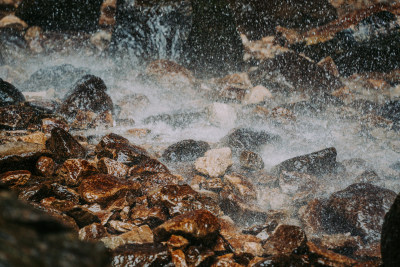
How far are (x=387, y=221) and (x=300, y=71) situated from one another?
8166 mm

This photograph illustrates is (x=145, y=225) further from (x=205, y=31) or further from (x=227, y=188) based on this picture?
(x=205, y=31)

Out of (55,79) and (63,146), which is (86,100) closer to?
(63,146)

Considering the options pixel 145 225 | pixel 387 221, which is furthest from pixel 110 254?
pixel 387 221

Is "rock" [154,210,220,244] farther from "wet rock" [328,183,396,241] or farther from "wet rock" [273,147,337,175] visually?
"wet rock" [273,147,337,175]

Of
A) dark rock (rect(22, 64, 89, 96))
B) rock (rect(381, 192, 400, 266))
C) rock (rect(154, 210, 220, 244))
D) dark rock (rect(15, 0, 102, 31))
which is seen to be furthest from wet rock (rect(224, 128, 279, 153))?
dark rock (rect(15, 0, 102, 31))

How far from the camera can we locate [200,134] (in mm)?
6402

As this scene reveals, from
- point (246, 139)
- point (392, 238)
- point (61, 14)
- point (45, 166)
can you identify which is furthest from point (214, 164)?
point (61, 14)

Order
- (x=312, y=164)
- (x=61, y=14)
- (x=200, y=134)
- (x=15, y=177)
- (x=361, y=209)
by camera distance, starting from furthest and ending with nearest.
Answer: (x=61, y=14) < (x=200, y=134) < (x=312, y=164) < (x=361, y=209) < (x=15, y=177)

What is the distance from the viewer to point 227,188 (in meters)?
3.98

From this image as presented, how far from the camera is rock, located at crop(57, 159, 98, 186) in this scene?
321cm

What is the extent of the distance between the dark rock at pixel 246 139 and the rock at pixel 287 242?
9.86 feet

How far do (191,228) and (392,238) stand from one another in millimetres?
1479

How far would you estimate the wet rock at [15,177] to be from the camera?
9.48 feet

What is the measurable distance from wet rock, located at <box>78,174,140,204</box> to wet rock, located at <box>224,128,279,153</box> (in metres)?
2.86
